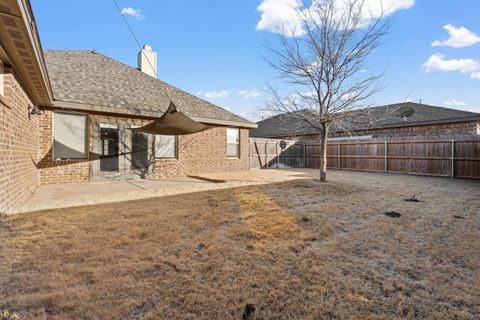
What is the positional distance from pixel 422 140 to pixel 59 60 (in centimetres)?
1602

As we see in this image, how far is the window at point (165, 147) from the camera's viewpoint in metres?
9.43

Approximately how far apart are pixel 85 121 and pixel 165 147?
279cm

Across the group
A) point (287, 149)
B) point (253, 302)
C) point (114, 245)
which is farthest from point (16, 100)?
point (287, 149)

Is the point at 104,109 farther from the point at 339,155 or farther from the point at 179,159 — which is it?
the point at 339,155

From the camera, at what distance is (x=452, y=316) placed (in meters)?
1.79

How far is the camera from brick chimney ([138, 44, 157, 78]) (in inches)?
494

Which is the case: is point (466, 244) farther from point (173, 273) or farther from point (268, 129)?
point (268, 129)


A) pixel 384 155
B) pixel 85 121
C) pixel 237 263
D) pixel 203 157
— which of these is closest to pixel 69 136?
pixel 85 121

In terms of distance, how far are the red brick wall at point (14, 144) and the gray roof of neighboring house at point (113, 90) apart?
6.67ft

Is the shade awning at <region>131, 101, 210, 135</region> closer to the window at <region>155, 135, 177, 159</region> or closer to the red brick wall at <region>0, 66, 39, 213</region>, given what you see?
the window at <region>155, 135, 177, 159</region>

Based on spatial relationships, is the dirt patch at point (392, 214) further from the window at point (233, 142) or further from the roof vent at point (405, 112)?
the roof vent at point (405, 112)

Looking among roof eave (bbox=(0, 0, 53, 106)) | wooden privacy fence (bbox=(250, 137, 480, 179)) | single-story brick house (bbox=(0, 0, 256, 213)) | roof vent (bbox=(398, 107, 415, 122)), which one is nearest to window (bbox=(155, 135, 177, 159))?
single-story brick house (bbox=(0, 0, 256, 213))

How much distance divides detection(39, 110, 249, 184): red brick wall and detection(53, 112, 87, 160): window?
0.14 meters

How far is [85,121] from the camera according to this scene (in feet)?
25.3
